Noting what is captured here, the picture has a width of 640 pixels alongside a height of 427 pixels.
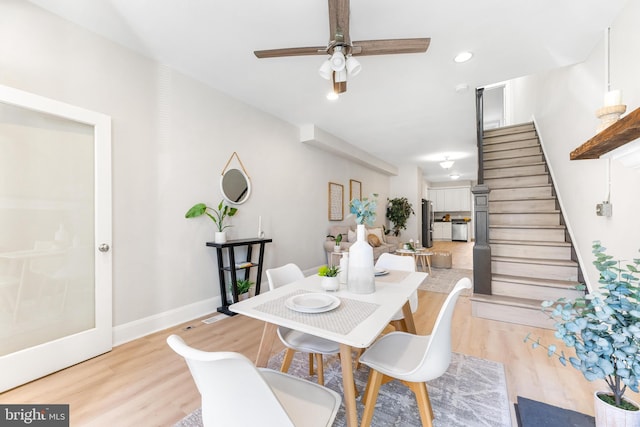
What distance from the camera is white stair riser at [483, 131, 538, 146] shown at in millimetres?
4857

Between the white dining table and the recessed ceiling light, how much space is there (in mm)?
2185

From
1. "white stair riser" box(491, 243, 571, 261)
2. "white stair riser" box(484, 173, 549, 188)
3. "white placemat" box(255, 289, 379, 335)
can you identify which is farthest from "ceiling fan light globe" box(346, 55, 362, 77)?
"white stair riser" box(484, 173, 549, 188)

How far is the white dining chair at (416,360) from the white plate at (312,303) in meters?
0.31

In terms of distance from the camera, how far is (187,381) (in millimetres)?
1885

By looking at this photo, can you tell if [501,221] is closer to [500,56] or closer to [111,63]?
[500,56]

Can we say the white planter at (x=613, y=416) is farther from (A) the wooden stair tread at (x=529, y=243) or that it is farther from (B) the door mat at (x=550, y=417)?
(A) the wooden stair tread at (x=529, y=243)

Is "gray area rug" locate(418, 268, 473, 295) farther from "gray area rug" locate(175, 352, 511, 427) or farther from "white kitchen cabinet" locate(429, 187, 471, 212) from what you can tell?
"white kitchen cabinet" locate(429, 187, 471, 212)

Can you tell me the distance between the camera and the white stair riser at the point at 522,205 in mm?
3746

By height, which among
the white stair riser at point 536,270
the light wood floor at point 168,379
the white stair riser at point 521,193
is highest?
the white stair riser at point 521,193

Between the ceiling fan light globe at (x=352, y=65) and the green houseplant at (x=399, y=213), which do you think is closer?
the ceiling fan light globe at (x=352, y=65)

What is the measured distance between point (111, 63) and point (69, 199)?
1.22 meters

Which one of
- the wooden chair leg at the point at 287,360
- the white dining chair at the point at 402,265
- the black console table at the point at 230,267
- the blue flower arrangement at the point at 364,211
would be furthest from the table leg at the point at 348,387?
the black console table at the point at 230,267

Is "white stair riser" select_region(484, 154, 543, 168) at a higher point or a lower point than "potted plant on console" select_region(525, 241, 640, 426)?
higher

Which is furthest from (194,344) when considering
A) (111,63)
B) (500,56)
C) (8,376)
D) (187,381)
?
(500,56)
